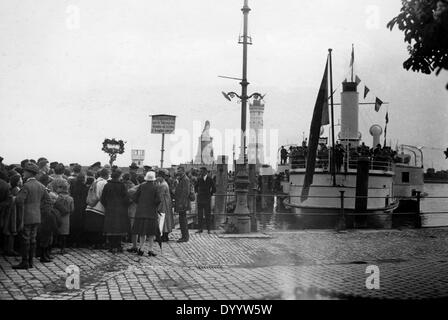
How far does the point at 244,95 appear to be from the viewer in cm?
1406

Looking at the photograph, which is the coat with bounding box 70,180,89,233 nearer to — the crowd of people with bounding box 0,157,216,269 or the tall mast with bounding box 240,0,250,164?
the crowd of people with bounding box 0,157,216,269

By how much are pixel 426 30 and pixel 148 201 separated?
19.7 ft

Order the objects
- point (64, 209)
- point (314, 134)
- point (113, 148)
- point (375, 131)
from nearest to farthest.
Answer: point (64, 209) < point (314, 134) < point (375, 131) < point (113, 148)

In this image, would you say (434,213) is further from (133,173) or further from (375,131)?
(375,131)

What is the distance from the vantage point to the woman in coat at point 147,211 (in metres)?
9.27

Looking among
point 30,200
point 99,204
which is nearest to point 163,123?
point 99,204

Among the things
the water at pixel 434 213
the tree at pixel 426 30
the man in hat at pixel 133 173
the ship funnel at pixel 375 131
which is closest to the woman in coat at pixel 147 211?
the man in hat at pixel 133 173

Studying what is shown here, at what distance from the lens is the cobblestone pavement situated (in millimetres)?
6141

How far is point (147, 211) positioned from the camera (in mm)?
9312

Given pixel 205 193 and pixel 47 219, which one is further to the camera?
pixel 205 193

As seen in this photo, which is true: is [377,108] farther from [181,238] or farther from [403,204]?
[181,238]

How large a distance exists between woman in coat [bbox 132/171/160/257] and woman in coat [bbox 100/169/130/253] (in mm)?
400

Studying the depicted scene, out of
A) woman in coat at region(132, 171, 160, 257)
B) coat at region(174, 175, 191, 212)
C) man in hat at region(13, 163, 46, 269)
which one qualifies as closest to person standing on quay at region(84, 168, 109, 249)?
woman in coat at region(132, 171, 160, 257)
